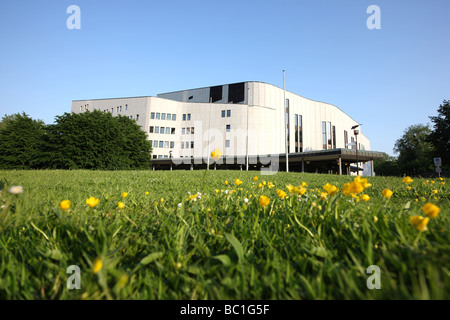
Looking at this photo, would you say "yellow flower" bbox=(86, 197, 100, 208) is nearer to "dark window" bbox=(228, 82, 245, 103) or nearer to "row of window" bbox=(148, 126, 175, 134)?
"dark window" bbox=(228, 82, 245, 103)

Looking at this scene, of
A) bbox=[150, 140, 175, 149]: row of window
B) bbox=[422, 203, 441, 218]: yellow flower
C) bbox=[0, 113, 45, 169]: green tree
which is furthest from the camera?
bbox=[150, 140, 175, 149]: row of window

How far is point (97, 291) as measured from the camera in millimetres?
875

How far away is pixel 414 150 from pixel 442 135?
3187cm

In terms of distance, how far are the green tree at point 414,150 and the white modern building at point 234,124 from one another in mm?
14661

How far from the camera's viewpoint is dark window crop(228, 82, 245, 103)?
176ft

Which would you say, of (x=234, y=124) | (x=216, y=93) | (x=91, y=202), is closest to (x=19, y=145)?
(x=91, y=202)

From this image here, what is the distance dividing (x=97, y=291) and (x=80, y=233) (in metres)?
0.70

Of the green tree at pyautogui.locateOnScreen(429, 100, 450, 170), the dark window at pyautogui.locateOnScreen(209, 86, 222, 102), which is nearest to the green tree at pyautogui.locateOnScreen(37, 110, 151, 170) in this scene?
the dark window at pyautogui.locateOnScreen(209, 86, 222, 102)

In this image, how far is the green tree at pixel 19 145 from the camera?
26.4 m

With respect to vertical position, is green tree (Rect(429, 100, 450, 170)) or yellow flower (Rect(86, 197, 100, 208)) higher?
green tree (Rect(429, 100, 450, 170))

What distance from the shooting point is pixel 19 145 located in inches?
1078
